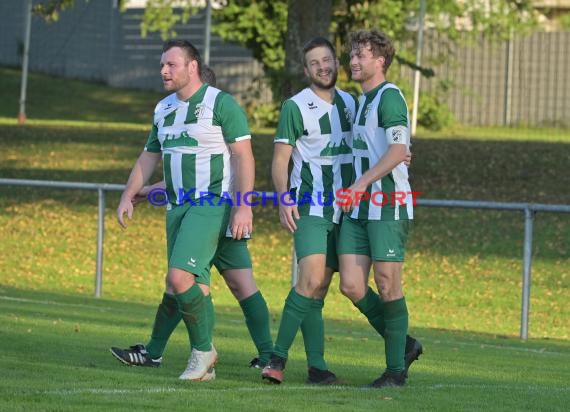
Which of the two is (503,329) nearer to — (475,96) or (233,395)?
(233,395)

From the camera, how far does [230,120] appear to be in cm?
949

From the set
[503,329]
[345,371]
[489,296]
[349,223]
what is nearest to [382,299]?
[349,223]

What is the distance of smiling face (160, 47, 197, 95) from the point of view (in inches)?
373

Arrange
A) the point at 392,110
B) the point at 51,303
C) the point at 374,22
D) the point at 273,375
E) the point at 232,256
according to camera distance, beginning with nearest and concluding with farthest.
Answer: the point at 392,110 → the point at 273,375 → the point at 232,256 → the point at 51,303 → the point at 374,22

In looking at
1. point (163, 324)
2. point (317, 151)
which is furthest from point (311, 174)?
point (163, 324)

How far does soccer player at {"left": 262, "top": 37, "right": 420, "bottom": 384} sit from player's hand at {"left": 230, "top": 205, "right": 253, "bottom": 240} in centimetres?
20

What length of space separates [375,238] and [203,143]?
1.24 m

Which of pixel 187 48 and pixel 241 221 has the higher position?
pixel 187 48

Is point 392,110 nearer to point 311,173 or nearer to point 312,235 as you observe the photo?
point 311,173

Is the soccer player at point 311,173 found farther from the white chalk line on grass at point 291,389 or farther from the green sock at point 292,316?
the white chalk line on grass at point 291,389

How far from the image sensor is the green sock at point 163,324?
1007cm

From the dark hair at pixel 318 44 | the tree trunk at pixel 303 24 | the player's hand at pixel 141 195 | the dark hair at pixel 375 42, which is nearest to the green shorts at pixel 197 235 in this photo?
the player's hand at pixel 141 195

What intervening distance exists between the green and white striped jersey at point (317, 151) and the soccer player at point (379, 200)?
0.33ft

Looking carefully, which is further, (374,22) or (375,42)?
(374,22)
